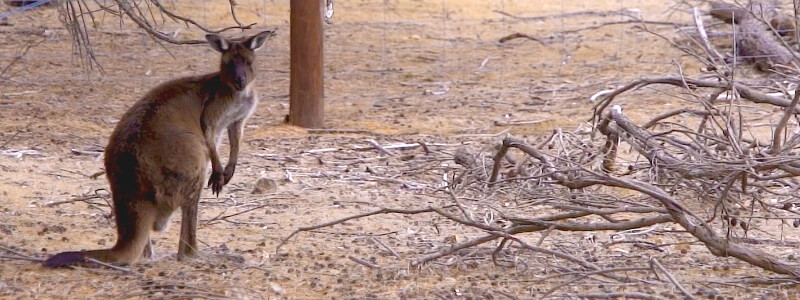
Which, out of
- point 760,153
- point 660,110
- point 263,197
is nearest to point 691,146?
point 760,153

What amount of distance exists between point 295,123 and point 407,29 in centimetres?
416

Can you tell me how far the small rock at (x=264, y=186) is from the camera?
6.94 meters

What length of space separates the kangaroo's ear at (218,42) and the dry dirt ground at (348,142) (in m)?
0.85

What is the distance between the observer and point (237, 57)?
5941 mm

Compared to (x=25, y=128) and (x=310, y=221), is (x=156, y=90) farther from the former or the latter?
(x=25, y=128)

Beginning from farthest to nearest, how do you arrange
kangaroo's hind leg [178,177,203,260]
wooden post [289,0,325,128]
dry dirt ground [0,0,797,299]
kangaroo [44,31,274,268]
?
wooden post [289,0,325,128], kangaroo's hind leg [178,177,203,260], kangaroo [44,31,274,268], dry dirt ground [0,0,797,299]

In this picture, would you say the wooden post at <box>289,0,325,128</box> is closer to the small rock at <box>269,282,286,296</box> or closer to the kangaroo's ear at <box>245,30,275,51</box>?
the kangaroo's ear at <box>245,30,275,51</box>

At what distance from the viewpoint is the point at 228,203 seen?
6.68m

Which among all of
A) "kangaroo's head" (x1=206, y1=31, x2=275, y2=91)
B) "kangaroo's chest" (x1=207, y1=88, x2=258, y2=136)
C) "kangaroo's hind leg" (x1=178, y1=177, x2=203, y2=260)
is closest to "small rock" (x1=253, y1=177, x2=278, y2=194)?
"kangaroo's chest" (x1=207, y1=88, x2=258, y2=136)

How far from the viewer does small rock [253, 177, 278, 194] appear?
Answer: 22.8 ft

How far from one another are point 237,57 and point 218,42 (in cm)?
13

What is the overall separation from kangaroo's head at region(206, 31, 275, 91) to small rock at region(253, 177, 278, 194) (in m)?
1.05

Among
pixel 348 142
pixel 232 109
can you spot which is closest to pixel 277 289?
pixel 232 109

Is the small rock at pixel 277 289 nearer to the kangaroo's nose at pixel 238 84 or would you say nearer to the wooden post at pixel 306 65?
the kangaroo's nose at pixel 238 84
